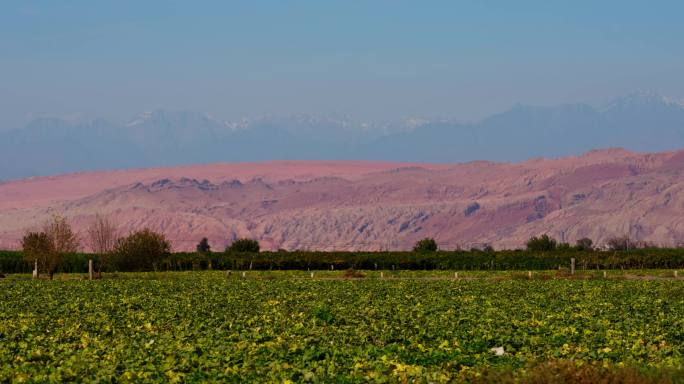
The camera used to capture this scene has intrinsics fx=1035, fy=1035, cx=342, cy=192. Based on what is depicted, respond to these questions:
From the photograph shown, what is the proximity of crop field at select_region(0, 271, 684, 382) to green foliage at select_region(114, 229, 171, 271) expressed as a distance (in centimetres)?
4602

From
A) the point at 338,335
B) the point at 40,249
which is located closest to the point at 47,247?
the point at 40,249

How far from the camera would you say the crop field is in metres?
23.3

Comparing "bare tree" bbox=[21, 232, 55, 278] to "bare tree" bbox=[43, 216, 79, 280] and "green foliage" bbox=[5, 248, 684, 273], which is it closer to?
"bare tree" bbox=[43, 216, 79, 280]

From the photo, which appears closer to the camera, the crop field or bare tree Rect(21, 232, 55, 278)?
the crop field

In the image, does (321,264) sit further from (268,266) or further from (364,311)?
(364,311)

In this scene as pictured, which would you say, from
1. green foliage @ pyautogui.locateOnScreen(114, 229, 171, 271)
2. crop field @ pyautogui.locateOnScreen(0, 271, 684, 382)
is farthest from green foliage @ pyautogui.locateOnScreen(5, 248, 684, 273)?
crop field @ pyautogui.locateOnScreen(0, 271, 684, 382)

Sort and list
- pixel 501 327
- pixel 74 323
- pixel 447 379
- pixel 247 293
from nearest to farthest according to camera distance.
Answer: pixel 447 379, pixel 501 327, pixel 74 323, pixel 247 293

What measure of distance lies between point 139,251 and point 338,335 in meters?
70.9

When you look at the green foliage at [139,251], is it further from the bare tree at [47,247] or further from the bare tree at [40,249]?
the bare tree at [40,249]

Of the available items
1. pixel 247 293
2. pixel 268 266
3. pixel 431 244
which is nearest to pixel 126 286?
pixel 247 293

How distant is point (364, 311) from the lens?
130 ft

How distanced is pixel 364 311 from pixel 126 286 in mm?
25018

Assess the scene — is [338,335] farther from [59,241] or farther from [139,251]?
[139,251]

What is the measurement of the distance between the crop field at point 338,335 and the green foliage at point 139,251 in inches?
1812
